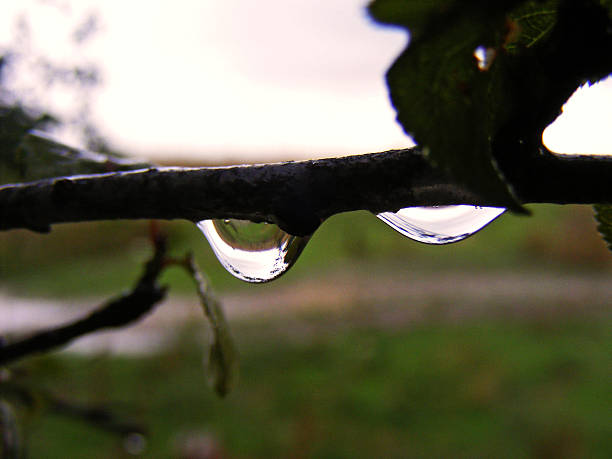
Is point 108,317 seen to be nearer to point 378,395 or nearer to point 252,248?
point 252,248

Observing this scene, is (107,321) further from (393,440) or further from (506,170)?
(393,440)

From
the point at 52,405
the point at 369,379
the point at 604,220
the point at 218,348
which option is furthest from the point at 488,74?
the point at 369,379

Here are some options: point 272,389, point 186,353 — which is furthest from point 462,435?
point 186,353

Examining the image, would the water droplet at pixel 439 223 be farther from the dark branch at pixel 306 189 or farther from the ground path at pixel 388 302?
the ground path at pixel 388 302

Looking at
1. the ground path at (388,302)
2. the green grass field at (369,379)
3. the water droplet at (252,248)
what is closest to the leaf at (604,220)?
the water droplet at (252,248)

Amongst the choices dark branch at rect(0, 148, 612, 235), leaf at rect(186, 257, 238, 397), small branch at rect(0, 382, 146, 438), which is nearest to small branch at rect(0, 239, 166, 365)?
leaf at rect(186, 257, 238, 397)

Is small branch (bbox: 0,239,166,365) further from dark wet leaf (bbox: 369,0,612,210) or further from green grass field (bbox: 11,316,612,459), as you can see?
green grass field (bbox: 11,316,612,459)
